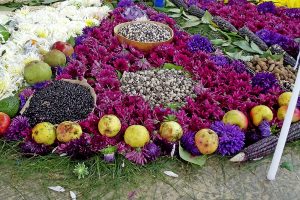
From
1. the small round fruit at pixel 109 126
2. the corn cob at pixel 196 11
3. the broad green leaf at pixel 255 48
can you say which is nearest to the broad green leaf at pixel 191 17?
the corn cob at pixel 196 11

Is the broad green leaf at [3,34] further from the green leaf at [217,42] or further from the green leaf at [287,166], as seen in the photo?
the green leaf at [287,166]

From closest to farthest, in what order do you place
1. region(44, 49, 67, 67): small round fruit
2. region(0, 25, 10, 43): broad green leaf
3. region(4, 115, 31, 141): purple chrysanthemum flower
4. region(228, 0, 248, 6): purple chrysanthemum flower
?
region(4, 115, 31, 141): purple chrysanthemum flower
region(44, 49, 67, 67): small round fruit
region(0, 25, 10, 43): broad green leaf
region(228, 0, 248, 6): purple chrysanthemum flower

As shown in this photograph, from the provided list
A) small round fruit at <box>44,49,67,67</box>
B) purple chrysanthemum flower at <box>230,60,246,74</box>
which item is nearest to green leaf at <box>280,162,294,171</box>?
purple chrysanthemum flower at <box>230,60,246,74</box>

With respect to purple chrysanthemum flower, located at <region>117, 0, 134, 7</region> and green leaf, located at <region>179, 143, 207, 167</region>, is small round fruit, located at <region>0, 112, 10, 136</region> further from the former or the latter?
purple chrysanthemum flower, located at <region>117, 0, 134, 7</region>

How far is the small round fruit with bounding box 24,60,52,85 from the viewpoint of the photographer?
3.66 meters

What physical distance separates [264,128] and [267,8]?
2944 mm

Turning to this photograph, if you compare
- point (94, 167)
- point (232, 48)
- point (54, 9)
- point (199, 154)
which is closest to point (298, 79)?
point (199, 154)

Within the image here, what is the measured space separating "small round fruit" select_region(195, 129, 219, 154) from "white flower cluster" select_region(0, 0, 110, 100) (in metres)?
1.76

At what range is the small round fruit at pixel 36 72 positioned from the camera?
144 inches

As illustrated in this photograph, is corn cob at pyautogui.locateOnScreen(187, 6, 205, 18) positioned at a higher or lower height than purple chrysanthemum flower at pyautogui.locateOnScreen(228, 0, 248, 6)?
higher

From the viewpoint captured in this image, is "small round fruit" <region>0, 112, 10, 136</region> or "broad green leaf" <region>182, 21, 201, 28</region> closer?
"small round fruit" <region>0, 112, 10, 136</region>

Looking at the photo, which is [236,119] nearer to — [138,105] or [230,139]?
[230,139]

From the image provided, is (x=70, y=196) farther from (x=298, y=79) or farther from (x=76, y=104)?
(x=298, y=79)

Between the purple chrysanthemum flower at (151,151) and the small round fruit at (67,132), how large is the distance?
0.51 m
